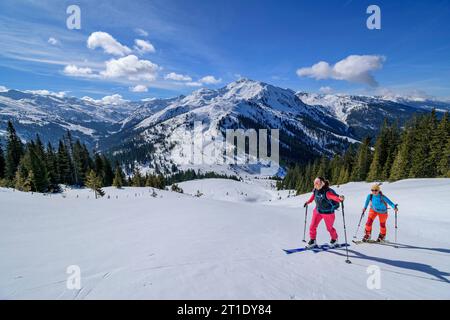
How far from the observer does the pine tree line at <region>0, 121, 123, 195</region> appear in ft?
126

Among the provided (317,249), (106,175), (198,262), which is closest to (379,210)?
(317,249)

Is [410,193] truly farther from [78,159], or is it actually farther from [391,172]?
[78,159]

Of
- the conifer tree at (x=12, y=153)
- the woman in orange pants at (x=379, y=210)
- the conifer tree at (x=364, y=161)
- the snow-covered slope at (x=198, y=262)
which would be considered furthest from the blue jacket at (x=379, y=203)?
the conifer tree at (x=12, y=153)

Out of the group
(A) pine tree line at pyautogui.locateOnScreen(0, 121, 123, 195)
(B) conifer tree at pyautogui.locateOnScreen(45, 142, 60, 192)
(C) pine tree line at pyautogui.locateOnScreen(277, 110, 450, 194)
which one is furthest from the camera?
(B) conifer tree at pyautogui.locateOnScreen(45, 142, 60, 192)

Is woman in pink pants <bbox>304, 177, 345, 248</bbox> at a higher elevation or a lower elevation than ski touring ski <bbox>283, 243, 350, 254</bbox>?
higher

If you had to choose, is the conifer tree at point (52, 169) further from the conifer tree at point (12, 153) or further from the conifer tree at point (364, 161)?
the conifer tree at point (364, 161)

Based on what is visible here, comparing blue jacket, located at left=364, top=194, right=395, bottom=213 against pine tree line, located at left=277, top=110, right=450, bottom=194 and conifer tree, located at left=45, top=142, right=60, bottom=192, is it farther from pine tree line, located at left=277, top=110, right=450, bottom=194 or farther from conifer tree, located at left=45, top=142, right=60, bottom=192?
conifer tree, located at left=45, top=142, right=60, bottom=192

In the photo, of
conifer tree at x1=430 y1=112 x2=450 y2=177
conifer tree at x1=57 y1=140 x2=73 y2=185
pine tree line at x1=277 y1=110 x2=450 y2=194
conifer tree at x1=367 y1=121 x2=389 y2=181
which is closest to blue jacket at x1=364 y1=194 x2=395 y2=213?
pine tree line at x1=277 y1=110 x2=450 y2=194

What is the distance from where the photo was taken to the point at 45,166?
43438 millimetres

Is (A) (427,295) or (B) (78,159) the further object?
(B) (78,159)

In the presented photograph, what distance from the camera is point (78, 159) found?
57.0 meters

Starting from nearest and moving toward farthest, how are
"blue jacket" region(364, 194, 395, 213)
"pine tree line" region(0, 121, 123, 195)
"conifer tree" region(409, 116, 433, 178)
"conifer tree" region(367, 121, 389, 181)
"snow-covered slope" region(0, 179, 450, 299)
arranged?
1. "snow-covered slope" region(0, 179, 450, 299)
2. "blue jacket" region(364, 194, 395, 213)
3. "pine tree line" region(0, 121, 123, 195)
4. "conifer tree" region(409, 116, 433, 178)
5. "conifer tree" region(367, 121, 389, 181)
